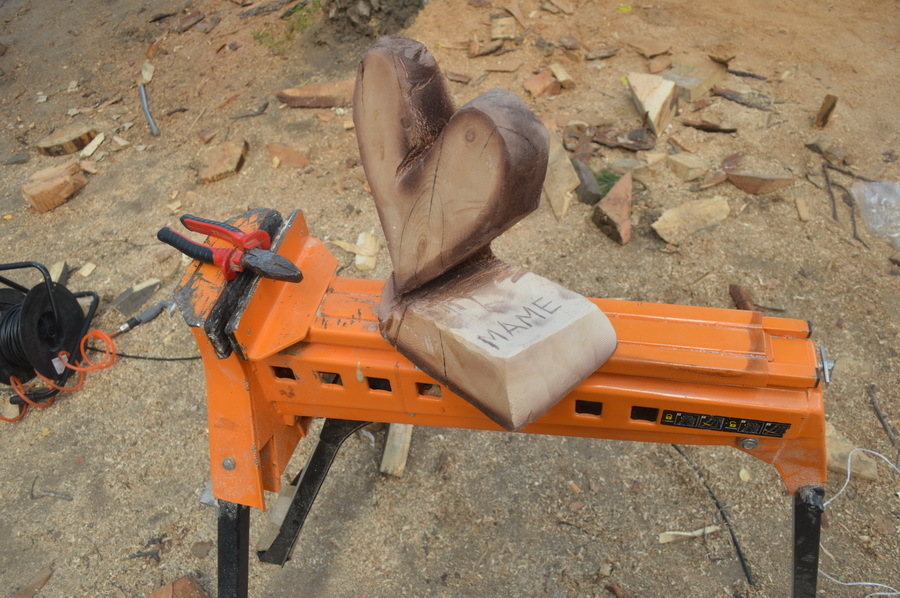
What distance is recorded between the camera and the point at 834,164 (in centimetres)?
498

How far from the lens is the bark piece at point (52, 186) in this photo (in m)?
5.47

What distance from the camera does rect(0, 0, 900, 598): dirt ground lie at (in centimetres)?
310

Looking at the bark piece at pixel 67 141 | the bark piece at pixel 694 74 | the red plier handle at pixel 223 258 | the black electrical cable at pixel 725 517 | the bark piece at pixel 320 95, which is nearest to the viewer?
the red plier handle at pixel 223 258

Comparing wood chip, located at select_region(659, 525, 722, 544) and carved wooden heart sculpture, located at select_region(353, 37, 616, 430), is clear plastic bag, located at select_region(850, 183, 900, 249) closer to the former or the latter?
wood chip, located at select_region(659, 525, 722, 544)

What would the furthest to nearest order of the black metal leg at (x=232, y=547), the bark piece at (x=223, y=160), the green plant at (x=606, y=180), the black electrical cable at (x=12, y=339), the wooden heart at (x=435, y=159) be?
the bark piece at (x=223, y=160)
the green plant at (x=606, y=180)
the black electrical cable at (x=12, y=339)
the black metal leg at (x=232, y=547)
the wooden heart at (x=435, y=159)

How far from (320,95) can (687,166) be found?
3366mm

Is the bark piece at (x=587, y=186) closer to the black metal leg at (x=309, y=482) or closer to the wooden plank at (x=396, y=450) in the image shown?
the wooden plank at (x=396, y=450)

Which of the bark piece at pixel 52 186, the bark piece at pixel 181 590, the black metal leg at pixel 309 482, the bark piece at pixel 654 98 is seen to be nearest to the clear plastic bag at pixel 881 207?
the bark piece at pixel 654 98

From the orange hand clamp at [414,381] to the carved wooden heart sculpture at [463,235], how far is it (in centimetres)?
22

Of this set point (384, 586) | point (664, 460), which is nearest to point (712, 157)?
point (664, 460)

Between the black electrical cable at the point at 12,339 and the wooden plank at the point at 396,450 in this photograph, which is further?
the black electrical cable at the point at 12,339

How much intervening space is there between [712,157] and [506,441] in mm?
3064

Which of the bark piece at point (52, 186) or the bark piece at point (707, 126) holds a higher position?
the bark piece at point (707, 126)

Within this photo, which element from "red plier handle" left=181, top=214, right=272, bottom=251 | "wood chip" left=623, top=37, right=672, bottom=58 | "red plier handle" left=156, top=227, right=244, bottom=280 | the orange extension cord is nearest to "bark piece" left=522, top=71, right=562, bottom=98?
"wood chip" left=623, top=37, right=672, bottom=58
